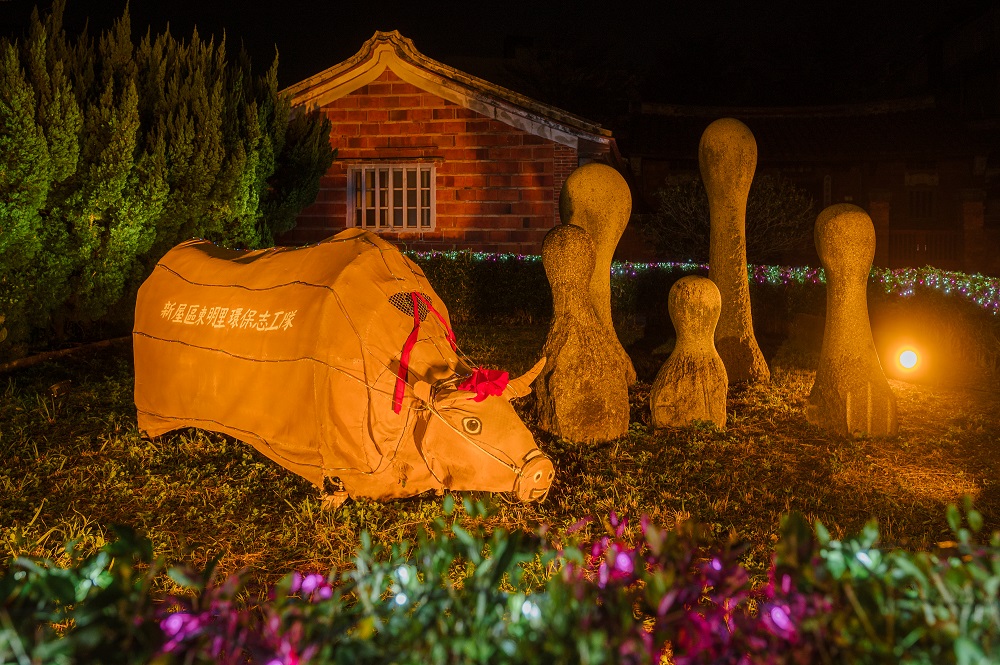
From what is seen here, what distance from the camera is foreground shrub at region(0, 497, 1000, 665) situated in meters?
2.01

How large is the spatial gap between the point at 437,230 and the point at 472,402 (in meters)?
11.4

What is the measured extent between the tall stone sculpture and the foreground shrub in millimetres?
7042

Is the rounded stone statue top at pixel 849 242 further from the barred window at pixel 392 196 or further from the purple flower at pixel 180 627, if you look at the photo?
the barred window at pixel 392 196

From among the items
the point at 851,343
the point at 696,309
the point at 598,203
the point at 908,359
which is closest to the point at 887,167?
the point at 908,359

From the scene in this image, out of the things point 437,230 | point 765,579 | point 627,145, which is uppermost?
point 627,145

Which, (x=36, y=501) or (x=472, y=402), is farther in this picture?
(x=36, y=501)

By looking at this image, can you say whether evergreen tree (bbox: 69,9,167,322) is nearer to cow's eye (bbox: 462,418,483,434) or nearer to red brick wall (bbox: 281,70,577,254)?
red brick wall (bbox: 281,70,577,254)

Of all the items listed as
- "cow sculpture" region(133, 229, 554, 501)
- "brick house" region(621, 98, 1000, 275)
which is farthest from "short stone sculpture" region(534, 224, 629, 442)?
"brick house" region(621, 98, 1000, 275)

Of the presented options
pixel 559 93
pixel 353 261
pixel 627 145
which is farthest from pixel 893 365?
pixel 559 93

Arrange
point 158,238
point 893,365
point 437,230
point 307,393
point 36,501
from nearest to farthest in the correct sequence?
1. point 307,393
2. point 36,501
3. point 893,365
4. point 158,238
5. point 437,230

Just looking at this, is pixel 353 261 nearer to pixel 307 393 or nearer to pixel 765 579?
pixel 307 393

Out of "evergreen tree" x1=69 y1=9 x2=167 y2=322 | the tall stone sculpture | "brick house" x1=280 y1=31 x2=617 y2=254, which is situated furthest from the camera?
"brick house" x1=280 y1=31 x2=617 y2=254

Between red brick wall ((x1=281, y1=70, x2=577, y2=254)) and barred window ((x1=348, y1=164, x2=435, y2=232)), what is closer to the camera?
red brick wall ((x1=281, y1=70, x2=577, y2=254))

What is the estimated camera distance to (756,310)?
12891 mm
